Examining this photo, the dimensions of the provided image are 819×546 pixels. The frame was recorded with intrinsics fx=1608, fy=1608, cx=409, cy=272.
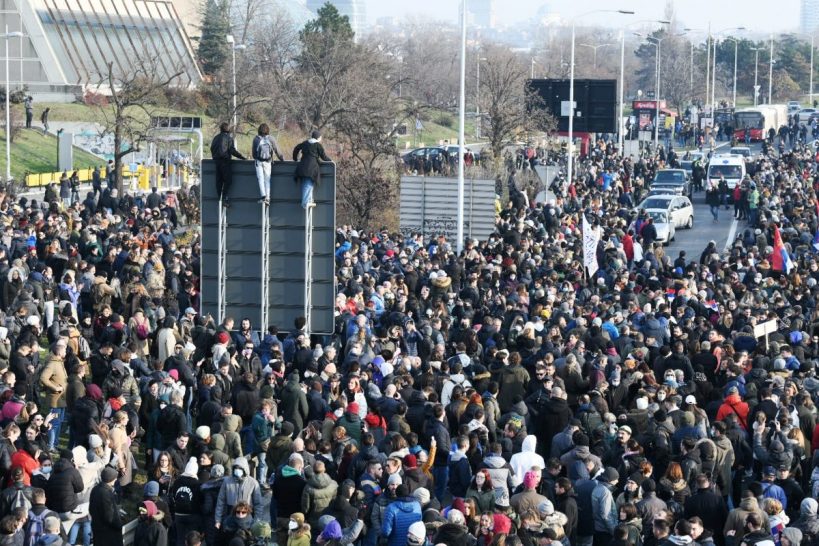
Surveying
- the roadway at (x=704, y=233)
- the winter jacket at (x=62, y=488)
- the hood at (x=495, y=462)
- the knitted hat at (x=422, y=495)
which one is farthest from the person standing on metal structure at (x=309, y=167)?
the roadway at (x=704, y=233)

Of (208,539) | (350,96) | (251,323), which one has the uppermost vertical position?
(350,96)

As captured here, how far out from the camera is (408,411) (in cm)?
1627

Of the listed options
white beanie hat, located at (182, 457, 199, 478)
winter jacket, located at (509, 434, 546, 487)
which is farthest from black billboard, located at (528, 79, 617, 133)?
white beanie hat, located at (182, 457, 199, 478)

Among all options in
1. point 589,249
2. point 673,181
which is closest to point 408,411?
point 589,249

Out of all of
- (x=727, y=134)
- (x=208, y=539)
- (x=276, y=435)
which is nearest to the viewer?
(x=208, y=539)

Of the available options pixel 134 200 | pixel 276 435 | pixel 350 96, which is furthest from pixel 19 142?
pixel 276 435

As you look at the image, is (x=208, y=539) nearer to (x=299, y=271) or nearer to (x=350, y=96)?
(x=299, y=271)

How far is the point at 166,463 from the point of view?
14062mm

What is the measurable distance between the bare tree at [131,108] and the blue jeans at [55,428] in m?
23.6

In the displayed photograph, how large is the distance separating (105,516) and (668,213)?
3203 cm

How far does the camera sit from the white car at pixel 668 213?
4234cm

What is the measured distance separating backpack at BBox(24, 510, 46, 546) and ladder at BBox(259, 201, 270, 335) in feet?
21.7

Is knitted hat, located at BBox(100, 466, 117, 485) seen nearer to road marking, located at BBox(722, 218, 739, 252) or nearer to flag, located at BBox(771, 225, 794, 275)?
flag, located at BBox(771, 225, 794, 275)

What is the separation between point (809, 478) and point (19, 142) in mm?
50146
